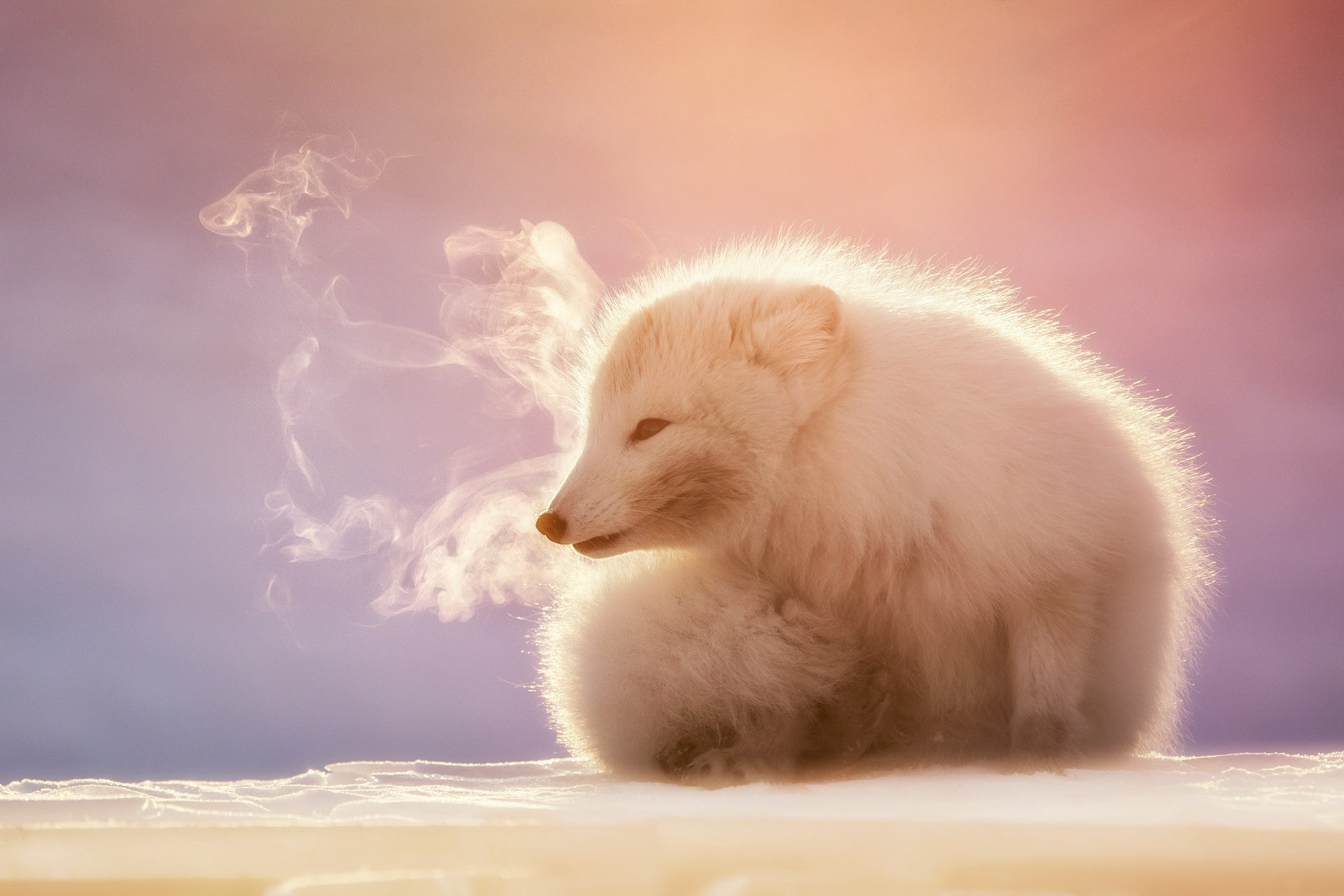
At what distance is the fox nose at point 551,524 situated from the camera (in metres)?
2.24

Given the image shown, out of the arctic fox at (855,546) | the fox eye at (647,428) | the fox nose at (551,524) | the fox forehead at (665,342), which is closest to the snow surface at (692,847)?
the arctic fox at (855,546)

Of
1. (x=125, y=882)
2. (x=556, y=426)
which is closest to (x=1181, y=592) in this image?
(x=556, y=426)

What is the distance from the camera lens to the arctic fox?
7.07 feet

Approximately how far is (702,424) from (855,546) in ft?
1.33

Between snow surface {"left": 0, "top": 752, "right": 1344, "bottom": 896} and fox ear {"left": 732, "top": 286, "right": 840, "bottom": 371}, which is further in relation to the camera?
fox ear {"left": 732, "top": 286, "right": 840, "bottom": 371}

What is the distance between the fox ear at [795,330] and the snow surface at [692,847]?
1.00 metres

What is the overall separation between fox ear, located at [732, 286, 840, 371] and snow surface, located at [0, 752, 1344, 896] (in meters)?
1.00

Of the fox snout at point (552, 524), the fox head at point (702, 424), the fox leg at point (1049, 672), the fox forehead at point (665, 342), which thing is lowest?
the fox leg at point (1049, 672)

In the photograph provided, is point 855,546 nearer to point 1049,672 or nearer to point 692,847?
point 1049,672

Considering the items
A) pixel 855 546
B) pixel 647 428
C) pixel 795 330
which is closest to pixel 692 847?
pixel 855 546

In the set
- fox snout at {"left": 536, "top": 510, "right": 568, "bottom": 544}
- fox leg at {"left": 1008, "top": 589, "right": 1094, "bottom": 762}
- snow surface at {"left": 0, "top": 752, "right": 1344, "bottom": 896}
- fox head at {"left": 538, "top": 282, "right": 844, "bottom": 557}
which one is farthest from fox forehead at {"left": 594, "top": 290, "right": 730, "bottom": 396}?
snow surface at {"left": 0, "top": 752, "right": 1344, "bottom": 896}

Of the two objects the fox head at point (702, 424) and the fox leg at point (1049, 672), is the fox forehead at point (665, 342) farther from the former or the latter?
the fox leg at point (1049, 672)

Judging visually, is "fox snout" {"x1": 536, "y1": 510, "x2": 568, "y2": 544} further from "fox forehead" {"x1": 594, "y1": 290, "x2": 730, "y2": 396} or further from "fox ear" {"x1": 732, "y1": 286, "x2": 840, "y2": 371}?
"fox ear" {"x1": 732, "y1": 286, "x2": 840, "y2": 371}

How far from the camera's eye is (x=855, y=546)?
2.22 metres
